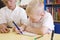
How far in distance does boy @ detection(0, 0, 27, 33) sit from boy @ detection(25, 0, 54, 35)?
8.2 inches

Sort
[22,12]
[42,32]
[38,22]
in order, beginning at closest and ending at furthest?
[42,32] < [38,22] < [22,12]

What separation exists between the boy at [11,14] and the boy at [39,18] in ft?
0.68

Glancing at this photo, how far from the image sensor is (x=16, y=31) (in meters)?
1.14

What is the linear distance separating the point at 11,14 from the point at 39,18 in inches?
15.1

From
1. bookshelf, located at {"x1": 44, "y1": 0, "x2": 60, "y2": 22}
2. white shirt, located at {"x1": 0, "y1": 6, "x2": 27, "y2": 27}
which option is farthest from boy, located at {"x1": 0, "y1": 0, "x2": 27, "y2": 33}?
bookshelf, located at {"x1": 44, "y1": 0, "x2": 60, "y2": 22}

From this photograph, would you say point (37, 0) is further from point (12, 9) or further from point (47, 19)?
point (12, 9)

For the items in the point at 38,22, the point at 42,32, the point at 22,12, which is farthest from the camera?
the point at 22,12

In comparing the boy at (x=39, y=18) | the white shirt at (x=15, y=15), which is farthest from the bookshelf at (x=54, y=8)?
the boy at (x=39, y=18)

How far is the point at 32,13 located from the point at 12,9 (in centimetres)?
37

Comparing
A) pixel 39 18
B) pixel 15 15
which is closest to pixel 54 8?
pixel 15 15

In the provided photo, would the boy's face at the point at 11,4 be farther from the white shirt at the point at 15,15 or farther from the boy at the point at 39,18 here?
the boy at the point at 39,18

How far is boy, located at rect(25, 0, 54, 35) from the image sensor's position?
1052mm

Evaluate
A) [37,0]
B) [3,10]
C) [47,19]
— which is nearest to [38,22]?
[47,19]

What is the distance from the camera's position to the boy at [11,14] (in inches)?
53.0
